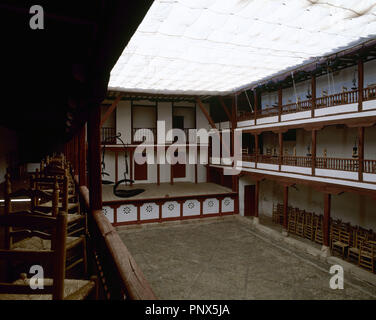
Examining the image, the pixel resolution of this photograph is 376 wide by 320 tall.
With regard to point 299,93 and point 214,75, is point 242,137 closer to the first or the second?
point 299,93

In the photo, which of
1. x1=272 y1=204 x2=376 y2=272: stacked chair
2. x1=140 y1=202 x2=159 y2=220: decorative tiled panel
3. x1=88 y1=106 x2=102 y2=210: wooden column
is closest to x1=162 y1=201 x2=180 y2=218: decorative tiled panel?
x1=140 y1=202 x2=159 y2=220: decorative tiled panel

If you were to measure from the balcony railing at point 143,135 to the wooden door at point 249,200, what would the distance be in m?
6.39

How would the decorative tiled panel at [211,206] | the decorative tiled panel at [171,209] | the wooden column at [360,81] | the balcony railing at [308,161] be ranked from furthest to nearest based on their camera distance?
the decorative tiled panel at [211,206]
the decorative tiled panel at [171,209]
the balcony railing at [308,161]
the wooden column at [360,81]

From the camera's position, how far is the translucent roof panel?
4703mm

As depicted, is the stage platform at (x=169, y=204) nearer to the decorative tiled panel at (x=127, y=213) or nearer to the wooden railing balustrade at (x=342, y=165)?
the decorative tiled panel at (x=127, y=213)

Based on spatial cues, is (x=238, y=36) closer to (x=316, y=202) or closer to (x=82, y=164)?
(x=82, y=164)

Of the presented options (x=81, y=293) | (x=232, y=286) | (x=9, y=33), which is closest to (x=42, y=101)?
(x=9, y=33)

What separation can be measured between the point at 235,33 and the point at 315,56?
339cm

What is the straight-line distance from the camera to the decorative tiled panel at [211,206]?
14.5 m

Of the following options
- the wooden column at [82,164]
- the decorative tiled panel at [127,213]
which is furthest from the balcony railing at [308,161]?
the wooden column at [82,164]

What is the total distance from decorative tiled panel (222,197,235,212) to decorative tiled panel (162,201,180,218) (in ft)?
8.71

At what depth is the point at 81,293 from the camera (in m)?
2.18

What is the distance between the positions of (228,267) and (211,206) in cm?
570

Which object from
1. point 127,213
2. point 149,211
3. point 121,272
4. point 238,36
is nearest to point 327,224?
point 238,36
